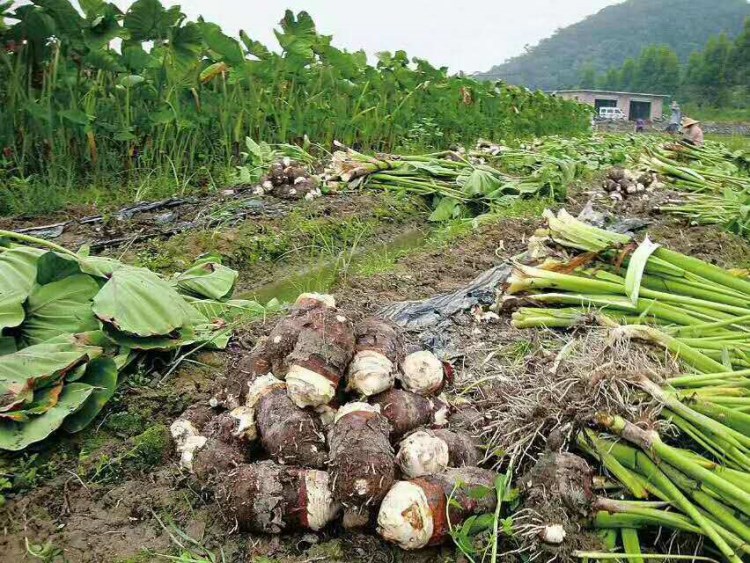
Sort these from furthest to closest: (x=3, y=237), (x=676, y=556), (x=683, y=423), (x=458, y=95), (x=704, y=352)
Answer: (x=458, y=95) → (x=3, y=237) → (x=704, y=352) → (x=683, y=423) → (x=676, y=556)

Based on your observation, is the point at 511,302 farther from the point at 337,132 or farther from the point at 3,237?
the point at 337,132

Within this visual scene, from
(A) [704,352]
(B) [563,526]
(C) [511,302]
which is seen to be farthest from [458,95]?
(B) [563,526]

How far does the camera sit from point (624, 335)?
235 cm

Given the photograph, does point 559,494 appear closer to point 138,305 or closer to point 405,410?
point 405,410

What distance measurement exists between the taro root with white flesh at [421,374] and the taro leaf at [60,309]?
1.50 meters

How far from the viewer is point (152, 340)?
111 inches

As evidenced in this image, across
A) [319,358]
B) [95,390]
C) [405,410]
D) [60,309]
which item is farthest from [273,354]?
[60,309]

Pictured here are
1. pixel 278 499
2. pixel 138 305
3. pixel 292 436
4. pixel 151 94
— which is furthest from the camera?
pixel 151 94

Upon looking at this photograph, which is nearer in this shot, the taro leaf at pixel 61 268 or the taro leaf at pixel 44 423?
the taro leaf at pixel 44 423

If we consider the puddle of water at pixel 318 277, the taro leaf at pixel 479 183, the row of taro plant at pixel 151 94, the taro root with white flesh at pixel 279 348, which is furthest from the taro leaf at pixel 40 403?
the taro leaf at pixel 479 183

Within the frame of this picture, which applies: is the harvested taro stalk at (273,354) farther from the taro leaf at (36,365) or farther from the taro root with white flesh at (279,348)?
the taro leaf at (36,365)

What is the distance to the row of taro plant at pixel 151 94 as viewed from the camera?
19.2 feet

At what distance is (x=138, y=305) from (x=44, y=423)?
627 millimetres

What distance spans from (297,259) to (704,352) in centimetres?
370
